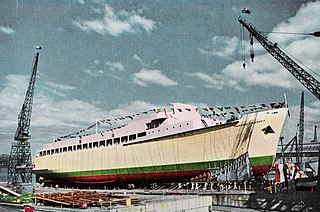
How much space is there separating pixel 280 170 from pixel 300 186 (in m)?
3.19

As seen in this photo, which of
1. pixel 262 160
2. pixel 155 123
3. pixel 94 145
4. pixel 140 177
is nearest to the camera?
pixel 262 160

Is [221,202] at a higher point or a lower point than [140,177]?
lower

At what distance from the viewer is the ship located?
2528cm

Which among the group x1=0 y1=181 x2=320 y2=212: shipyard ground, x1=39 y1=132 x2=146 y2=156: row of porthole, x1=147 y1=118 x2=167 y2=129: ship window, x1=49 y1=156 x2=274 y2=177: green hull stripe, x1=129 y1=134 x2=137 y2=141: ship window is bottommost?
x1=0 y1=181 x2=320 y2=212: shipyard ground

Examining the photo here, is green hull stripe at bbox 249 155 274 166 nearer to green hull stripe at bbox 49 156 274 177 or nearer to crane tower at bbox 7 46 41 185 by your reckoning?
green hull stripe at bbox 49 156 274 177

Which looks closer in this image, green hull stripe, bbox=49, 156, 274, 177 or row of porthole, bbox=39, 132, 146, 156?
green hull stripe, bbox=49, 156, 274, 177

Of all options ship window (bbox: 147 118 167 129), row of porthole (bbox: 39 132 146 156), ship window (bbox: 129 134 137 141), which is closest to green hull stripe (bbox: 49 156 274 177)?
row of porthole (bbox: 39 132 146 156)

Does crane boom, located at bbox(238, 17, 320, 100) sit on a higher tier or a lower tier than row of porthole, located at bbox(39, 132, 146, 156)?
higher

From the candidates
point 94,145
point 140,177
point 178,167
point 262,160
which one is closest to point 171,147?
point 178,167

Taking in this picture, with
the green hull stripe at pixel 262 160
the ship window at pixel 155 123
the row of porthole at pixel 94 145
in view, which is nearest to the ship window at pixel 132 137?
the row of porthole at pixel 94 145

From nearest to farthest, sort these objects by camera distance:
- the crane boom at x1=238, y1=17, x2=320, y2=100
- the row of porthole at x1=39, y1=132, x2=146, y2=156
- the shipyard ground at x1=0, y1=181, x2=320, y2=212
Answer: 1. the shipyard ground at x1=0, y1=181, x2=320, y2=212
2. the crane boom at x1=238, y1=17, x2=320, y2=100
3. the row of porthole at x1=39, y1=132, x2=146, y2=156

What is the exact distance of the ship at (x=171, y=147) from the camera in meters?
25.3

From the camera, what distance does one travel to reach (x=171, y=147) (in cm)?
2884

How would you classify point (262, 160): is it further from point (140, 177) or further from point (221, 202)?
point (140, 177)
